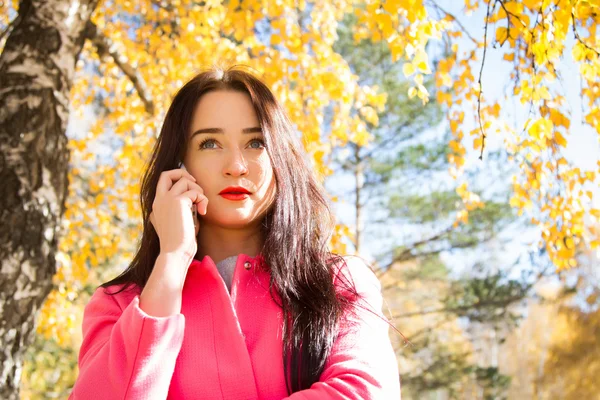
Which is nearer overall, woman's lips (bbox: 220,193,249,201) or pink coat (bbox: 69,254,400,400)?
pink coat (bbox: 69,254,400,400)

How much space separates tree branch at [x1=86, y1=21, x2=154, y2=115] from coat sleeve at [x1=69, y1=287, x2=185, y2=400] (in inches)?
98.4

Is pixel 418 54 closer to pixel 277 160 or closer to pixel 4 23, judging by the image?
pixel 277 160

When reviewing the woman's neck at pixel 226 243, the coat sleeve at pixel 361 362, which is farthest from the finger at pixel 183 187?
the coat sleeve at pixel 361 362

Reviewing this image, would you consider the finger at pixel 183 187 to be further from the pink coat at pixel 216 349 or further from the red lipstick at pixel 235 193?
the pink coat at pixel 216 349

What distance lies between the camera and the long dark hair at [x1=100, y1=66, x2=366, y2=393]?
4.65 ft

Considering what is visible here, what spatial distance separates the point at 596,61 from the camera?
2375mm

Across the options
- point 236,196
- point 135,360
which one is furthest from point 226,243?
point 135,360

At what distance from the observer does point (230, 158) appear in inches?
62.8

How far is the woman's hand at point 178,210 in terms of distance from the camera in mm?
1462

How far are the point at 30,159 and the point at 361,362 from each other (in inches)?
70.2

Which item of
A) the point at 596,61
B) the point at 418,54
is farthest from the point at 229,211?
the point at 596,61

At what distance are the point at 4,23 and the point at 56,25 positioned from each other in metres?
3.05

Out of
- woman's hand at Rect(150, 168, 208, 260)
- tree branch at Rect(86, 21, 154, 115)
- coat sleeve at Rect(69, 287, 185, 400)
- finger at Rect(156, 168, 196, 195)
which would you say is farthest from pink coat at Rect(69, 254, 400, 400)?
tree branch at Rect(86, 21, 154, 115)

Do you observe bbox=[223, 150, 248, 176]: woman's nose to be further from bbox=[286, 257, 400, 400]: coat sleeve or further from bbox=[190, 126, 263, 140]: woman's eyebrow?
bbox=[286, 257, 400, 400]: coat sleeve
